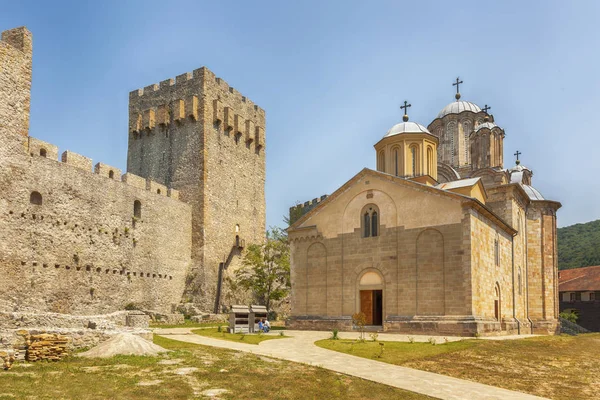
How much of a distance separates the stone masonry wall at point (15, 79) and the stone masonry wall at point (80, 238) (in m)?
0.73

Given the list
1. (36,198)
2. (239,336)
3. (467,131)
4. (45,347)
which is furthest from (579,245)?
(45,347)

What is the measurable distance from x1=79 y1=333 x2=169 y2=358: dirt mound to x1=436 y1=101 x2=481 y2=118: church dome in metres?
33.3

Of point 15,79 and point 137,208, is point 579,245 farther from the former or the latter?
point 15,79

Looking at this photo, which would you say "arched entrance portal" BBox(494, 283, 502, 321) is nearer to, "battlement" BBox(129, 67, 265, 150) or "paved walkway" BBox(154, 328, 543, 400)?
"paved walkway" BBox(154, 328, 543, 400)

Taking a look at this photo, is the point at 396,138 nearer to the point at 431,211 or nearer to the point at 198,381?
the point at 431,211

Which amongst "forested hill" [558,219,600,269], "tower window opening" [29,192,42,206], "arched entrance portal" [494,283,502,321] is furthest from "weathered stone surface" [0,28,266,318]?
"forested hill" [558,219,600,269]

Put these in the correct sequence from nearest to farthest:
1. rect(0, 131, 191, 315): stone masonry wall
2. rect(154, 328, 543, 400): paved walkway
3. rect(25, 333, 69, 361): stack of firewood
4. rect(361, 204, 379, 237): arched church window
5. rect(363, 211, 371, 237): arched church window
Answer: rect(154, 328, 543, 400): paved walkway → rect(25, 333, 69, 361): stack of firewood → rect(0, 131, 191, 315): stone masonry wall → rect(361, 204, 379, 237): arched church window → rect(363, 211, 371, 237): arched church window

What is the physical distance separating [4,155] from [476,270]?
20.6 m

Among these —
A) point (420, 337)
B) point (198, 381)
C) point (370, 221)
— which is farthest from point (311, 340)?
point (198, 381)

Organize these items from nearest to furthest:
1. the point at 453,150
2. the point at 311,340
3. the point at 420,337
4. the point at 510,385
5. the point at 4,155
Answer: the point at 510,385 → the point at 311,340 → the point at 420,337 → the point at 4,155 → the point at 453,150

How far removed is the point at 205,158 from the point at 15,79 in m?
13.6

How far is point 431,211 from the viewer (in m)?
23.3

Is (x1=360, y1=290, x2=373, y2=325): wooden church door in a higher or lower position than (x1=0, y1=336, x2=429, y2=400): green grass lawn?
higher

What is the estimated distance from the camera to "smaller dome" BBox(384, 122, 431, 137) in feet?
98.2
